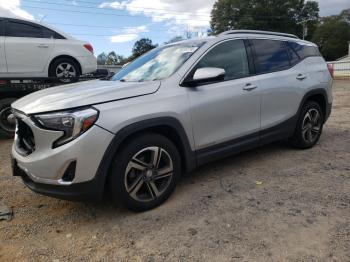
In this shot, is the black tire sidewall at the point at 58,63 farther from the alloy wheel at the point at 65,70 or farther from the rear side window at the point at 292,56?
the rear side window at the point at 292,56

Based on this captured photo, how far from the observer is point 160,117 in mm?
3455

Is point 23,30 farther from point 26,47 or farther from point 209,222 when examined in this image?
point 209,222

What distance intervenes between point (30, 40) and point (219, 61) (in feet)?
15.2

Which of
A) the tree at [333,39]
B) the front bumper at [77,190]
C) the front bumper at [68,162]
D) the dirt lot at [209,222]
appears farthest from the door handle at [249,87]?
the tree at [333,39]

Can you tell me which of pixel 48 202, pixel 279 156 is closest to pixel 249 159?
pixel 279 156

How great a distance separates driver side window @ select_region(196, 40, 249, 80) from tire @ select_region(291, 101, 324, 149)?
141cm

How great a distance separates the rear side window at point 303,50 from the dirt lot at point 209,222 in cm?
175

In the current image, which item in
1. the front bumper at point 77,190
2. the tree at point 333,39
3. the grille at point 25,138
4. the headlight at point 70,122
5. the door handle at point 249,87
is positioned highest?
the tree at point 333,39

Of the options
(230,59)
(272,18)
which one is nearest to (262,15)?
(272,18)

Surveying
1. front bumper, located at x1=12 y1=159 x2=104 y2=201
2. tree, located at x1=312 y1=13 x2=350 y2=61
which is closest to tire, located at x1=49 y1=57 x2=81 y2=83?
front bumper, located at x1=12 y1=159 x2=104 y2=201

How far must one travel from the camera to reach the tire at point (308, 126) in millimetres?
5238

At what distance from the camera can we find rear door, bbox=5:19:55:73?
22.7 feet

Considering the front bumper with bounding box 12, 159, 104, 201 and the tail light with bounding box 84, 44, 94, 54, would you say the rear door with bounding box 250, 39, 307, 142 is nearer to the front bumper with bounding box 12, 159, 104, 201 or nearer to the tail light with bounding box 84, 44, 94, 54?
the front bumper with bounding box 12, 159, 104, 201

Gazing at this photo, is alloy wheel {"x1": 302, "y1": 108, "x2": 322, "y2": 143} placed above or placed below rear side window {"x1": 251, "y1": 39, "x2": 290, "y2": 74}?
below
